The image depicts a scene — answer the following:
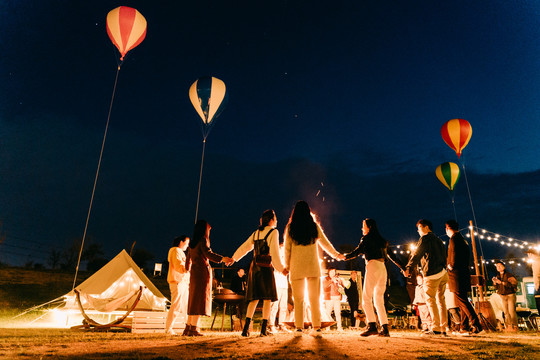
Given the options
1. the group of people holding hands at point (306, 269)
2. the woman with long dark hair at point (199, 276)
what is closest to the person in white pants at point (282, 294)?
the group of people holding hands at point (306, 269)

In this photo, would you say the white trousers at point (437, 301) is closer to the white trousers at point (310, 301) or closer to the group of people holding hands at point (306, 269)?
the group of people holding hands at point (306, 269)

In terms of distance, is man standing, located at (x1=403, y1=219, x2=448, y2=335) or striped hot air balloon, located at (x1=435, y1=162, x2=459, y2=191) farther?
striped hot air balloon, located at (x1=435, y1=162, x2=459, y2=191)

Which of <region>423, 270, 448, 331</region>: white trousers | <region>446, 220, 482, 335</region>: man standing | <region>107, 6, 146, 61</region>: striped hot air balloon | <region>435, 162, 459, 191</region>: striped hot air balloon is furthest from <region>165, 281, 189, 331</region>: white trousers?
<region>435, 162, 459, 191</region>: striped hot air balloon

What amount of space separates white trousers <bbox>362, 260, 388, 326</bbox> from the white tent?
5.48 metres

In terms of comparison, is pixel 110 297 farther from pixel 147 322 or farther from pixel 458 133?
pixel 458 133

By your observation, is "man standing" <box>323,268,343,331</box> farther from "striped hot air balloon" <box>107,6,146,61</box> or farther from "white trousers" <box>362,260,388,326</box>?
"striped hot air balloon" <box>107,6,146,61</box>

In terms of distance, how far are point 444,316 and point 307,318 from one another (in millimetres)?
2644

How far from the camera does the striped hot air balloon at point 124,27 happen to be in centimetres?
961

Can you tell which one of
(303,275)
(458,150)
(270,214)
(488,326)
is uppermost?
(458,150)

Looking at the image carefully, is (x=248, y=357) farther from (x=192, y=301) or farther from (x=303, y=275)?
(x=192, y=301)

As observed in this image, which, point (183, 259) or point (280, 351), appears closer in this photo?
point (280, 351)

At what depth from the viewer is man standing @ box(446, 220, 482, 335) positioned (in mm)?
6152

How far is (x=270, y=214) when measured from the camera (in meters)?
5.75

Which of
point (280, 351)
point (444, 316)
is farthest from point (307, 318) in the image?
point (280, 351)
